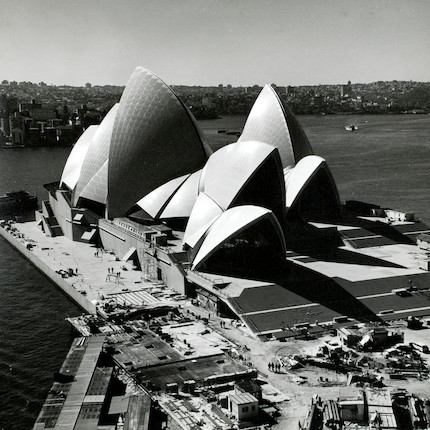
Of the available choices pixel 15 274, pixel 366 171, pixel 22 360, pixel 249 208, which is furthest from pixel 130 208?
pixel 366 171

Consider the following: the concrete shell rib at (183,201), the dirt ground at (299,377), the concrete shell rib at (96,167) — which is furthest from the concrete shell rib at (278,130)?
the dirt ground at (299,377)

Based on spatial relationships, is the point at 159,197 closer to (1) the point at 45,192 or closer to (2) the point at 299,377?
(2) the point at 299,377

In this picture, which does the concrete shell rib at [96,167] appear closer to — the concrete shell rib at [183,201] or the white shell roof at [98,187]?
the white shell roof at [98,187]

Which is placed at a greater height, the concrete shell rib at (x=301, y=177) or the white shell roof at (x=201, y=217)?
the concrete shell rib at (x=301, y=177)

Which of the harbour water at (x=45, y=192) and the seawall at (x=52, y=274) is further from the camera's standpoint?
the seawall at (x=52, y=274)

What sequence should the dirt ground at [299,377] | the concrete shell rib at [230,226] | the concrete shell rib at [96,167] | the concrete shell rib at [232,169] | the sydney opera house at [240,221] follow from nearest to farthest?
the dirt ground at [299,377], the sydney opera house at [240,221], the concrete shell rib at [230,226], the concrete shell rib at [232,169], the concrete shell rib at [96,167]

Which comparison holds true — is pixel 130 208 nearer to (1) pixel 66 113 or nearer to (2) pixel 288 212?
(2) pixel 288 212
